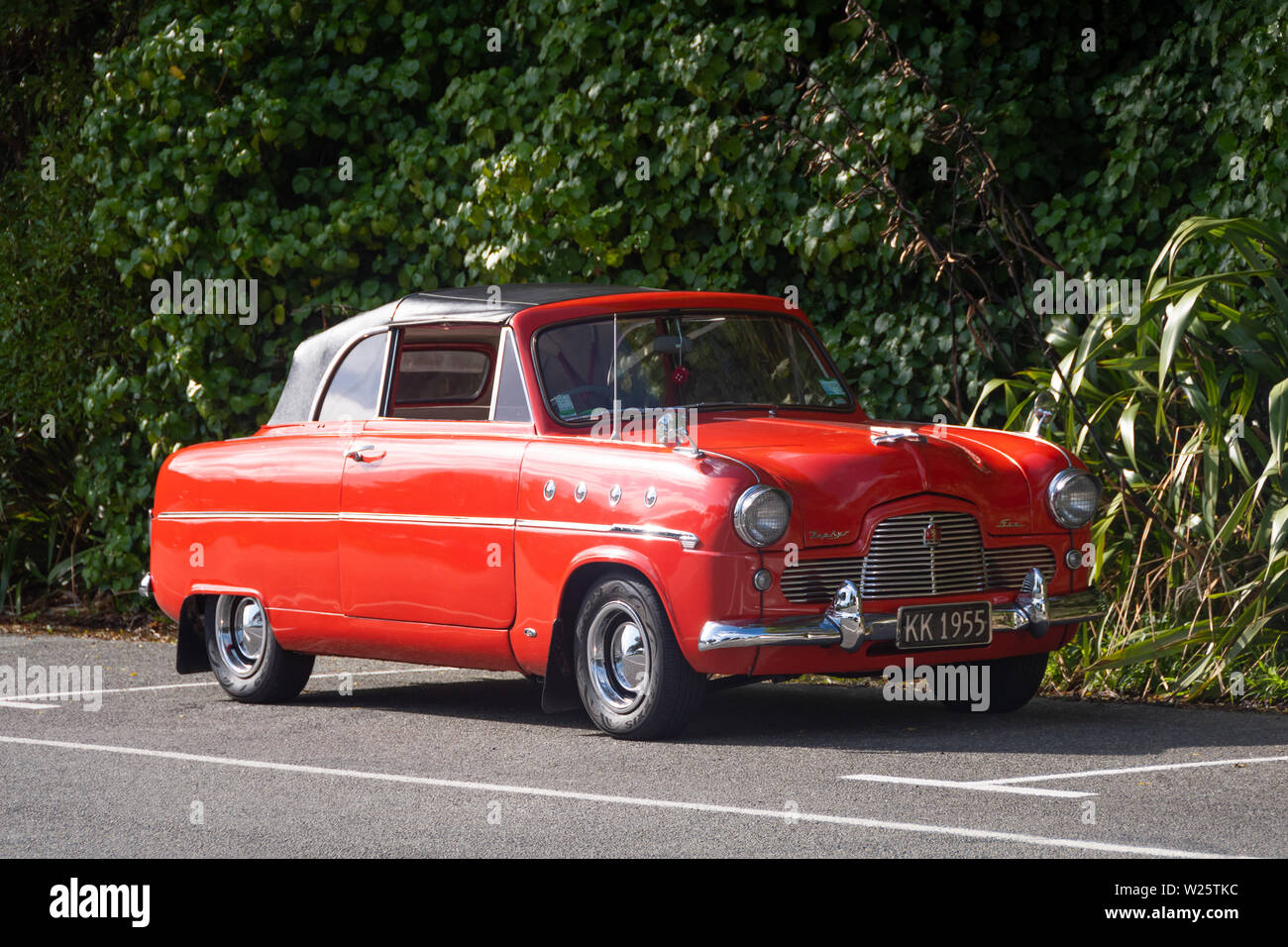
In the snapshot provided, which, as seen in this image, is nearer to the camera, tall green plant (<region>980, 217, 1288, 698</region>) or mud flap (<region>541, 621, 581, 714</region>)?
mud flap (<region>541, 621, 581, 714</region>)

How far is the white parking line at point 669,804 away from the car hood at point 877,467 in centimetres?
136

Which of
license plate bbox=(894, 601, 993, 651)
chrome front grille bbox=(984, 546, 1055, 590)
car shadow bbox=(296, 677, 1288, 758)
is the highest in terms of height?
chrome front grille bbox=(984, 546, 1055, 590)

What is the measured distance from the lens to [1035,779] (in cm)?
610

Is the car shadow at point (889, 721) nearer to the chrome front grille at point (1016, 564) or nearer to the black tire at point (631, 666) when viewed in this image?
the black tire at point (631, 666)

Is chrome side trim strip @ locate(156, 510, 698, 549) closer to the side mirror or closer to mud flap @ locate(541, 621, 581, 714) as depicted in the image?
mud flap @ locate(541, 621, 581, 714)

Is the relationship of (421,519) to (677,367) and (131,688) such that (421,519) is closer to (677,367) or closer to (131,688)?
(677,367)

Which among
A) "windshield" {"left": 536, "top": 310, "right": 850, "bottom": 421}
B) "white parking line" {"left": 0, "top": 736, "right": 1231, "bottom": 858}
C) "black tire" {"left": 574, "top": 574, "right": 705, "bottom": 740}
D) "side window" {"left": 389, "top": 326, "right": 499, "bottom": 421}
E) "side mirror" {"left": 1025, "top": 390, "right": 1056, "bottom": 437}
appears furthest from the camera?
"side mirror" {"left": 1025, "top": 390, "right": 1056, "bottom": 437}

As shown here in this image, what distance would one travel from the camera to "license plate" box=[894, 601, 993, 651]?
6.82 m

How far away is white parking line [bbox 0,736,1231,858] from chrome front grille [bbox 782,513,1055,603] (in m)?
1.22

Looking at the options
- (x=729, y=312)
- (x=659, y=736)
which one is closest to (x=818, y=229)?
(x=729, y=312)

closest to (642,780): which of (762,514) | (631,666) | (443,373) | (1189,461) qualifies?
(631,666)

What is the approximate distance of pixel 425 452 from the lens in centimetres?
784

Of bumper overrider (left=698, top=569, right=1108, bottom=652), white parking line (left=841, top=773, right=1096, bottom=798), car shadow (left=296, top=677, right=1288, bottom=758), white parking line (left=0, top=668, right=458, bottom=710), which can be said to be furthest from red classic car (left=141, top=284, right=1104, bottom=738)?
white parking line (left=841, top=773, right=1096, bottom=798)

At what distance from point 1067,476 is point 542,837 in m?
3.04
